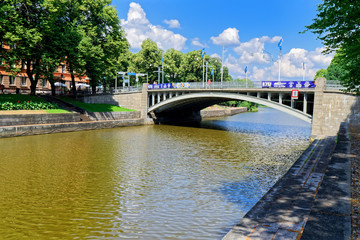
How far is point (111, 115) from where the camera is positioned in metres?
44.4

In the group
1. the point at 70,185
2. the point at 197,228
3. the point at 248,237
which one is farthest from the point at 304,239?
the point at 70,185

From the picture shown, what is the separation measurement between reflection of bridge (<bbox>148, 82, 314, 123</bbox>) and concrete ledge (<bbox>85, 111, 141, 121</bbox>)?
338 centimetres

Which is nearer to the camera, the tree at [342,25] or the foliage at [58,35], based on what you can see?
the tree at [342,25]

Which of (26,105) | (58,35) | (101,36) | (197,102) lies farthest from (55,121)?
(197,102)

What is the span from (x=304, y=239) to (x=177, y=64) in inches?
3176

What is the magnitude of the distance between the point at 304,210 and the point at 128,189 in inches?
336

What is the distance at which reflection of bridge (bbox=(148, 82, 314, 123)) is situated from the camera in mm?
32875

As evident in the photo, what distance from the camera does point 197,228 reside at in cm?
937

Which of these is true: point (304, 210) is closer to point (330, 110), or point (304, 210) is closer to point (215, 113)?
point (330, 110)

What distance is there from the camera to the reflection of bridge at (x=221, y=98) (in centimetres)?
3288

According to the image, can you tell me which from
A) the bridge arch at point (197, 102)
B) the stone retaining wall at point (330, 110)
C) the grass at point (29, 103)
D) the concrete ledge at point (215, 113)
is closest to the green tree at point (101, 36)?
the grass at point (29, 103)

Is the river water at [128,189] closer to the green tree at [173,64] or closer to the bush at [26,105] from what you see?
the bush at [26,105]

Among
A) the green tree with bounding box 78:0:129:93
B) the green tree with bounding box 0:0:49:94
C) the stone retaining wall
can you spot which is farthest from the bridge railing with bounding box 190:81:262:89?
the green tree with bounding box 0:0:49:94

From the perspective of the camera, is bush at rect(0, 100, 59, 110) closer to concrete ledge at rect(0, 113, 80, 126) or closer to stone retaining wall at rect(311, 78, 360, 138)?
concrete ledge at rect(0, 113, 80, 126)
